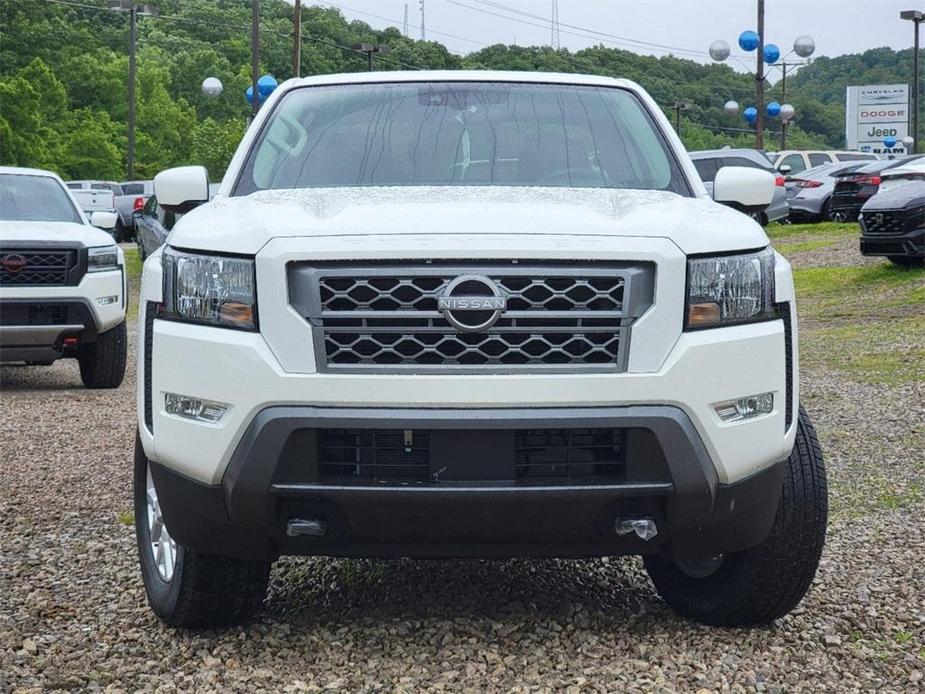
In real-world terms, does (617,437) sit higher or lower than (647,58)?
lower

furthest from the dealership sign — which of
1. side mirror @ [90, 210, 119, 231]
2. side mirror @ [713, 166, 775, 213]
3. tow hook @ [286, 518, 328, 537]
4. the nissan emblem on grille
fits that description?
tow hook @ [286, 518, 328, 537]

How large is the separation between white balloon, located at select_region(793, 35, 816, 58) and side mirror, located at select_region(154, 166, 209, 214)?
39.0 meters

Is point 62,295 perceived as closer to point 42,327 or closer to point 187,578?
point 42,327

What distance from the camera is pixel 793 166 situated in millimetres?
34375

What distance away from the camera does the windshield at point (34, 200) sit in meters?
11.1

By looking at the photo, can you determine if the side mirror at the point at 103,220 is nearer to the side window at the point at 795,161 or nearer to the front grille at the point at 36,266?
the front grille at the point at 36,266

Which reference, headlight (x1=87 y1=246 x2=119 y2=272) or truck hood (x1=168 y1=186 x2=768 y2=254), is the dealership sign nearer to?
headlight (x1=87 y1=246 x2=119 y2=272)

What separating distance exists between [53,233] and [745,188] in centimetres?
719

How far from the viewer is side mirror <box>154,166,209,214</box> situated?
4668mm

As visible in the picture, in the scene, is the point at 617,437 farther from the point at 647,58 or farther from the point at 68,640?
the point at 647,58

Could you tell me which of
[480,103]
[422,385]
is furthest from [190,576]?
[480,103]

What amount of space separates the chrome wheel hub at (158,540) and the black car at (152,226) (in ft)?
52.6

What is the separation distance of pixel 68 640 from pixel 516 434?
1.53m

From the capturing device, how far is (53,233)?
415 inches
